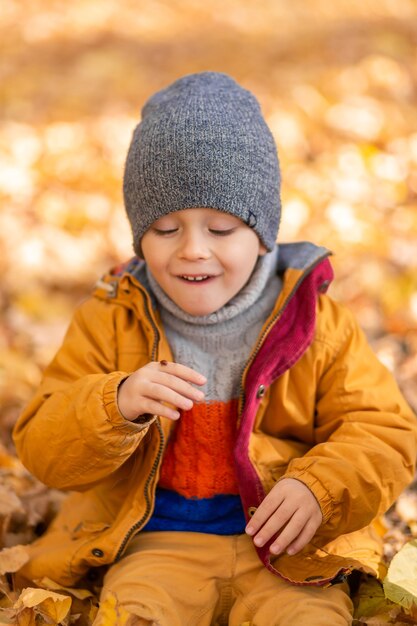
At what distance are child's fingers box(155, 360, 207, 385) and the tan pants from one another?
0.50 m

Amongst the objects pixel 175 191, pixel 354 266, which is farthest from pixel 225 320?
pixel 354 266

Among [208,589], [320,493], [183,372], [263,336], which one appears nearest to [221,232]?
[263,336]

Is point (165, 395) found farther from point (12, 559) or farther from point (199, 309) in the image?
point (12, 559)

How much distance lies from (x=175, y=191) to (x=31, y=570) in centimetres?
105

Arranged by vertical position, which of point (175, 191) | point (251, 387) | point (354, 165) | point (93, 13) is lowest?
point (251, 387)

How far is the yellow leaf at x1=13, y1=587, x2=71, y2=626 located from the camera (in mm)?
1794

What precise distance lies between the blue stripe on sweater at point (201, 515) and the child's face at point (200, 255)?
479 millimetres

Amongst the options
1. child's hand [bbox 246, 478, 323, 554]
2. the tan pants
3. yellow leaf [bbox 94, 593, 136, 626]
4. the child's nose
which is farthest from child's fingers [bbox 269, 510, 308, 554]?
the child's nose

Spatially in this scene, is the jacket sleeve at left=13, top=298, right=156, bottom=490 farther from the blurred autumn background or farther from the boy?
the blurred autumn background

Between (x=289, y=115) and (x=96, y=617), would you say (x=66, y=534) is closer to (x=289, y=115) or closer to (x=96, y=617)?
(x=96, y=617)

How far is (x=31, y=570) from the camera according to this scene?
6.75 ft

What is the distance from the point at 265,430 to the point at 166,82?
12.1 feet

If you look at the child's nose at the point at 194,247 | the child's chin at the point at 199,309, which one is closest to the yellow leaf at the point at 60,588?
the child's chin at the point at 199,309

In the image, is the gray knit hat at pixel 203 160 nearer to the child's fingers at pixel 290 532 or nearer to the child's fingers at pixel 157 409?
the child's fingers at pixel 157 409
